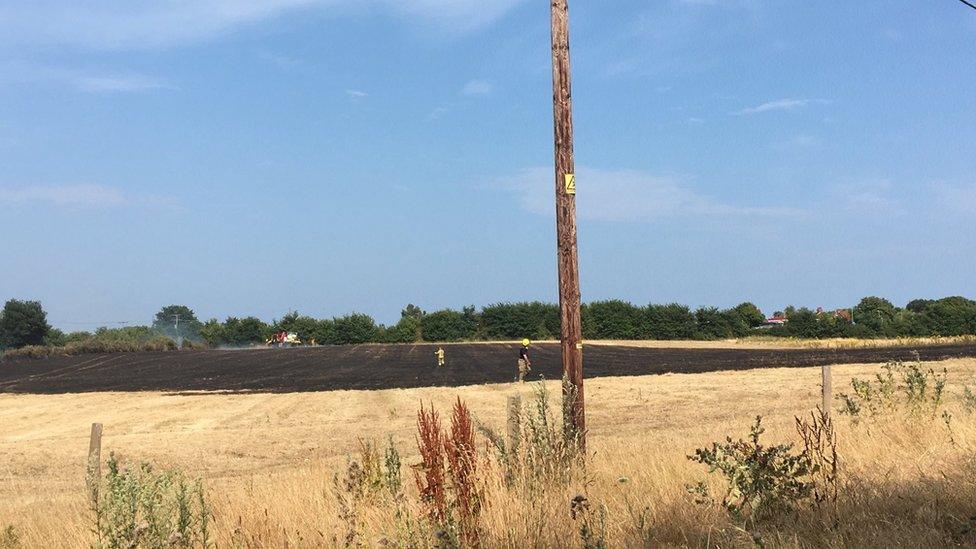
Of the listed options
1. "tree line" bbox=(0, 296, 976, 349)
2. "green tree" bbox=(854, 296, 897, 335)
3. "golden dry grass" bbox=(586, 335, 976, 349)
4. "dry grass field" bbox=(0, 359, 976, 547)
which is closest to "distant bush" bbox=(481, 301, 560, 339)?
"tree line" bbox=(0, 296, 976, 349)

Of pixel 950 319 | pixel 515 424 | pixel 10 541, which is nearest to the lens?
pixel 10 541

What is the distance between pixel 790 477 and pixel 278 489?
579cm

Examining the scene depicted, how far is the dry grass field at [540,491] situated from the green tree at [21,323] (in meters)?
90.9

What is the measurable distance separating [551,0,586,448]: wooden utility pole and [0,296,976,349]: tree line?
78.1 metres

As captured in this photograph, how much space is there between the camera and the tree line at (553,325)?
8112 cm

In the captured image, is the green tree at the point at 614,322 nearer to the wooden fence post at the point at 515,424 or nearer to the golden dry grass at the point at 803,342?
the golden dry grass at the point at 803,342

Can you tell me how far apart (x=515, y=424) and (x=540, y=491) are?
134 centimetres

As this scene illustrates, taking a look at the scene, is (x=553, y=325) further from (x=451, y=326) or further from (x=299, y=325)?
(x=299, y=325)

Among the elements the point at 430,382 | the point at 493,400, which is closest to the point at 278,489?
the point at 493,400

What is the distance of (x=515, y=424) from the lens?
8.34 meters

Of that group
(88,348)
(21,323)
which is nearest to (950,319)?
(88,348)

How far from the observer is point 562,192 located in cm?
983

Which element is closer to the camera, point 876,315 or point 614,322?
point 876,315

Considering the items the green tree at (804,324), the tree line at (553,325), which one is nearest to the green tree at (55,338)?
the tree line at (553,325)
